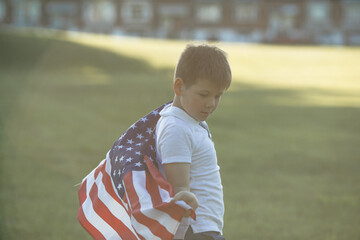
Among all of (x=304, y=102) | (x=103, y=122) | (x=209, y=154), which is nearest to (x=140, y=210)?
(x=209, y=154)

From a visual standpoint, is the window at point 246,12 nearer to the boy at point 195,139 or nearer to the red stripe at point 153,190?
the boy at point 195,139

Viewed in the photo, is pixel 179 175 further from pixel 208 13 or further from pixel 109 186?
pixel 208 13

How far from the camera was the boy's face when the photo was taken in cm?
220

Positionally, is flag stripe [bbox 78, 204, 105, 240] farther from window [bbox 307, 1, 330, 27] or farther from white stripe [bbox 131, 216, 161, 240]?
window [bbox 307, 1, 330, 27]

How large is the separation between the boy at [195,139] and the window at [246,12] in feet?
155

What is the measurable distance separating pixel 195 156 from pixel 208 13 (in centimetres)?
4786

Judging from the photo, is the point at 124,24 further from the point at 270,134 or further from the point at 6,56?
the point at 270,134

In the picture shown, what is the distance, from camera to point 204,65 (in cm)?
217

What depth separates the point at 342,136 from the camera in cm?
1076

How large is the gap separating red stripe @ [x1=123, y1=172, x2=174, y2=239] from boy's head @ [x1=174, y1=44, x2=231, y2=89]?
43 cm

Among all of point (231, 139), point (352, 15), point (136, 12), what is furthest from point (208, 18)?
point (231, 139)

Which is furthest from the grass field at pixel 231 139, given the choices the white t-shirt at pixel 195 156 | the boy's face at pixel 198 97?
the boy's face at pixel 198 97

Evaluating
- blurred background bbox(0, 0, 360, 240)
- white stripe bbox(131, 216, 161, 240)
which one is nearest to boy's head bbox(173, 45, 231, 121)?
white stripe bbox(131, 216, 161, 240)

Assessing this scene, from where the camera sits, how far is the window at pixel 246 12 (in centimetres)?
4838
